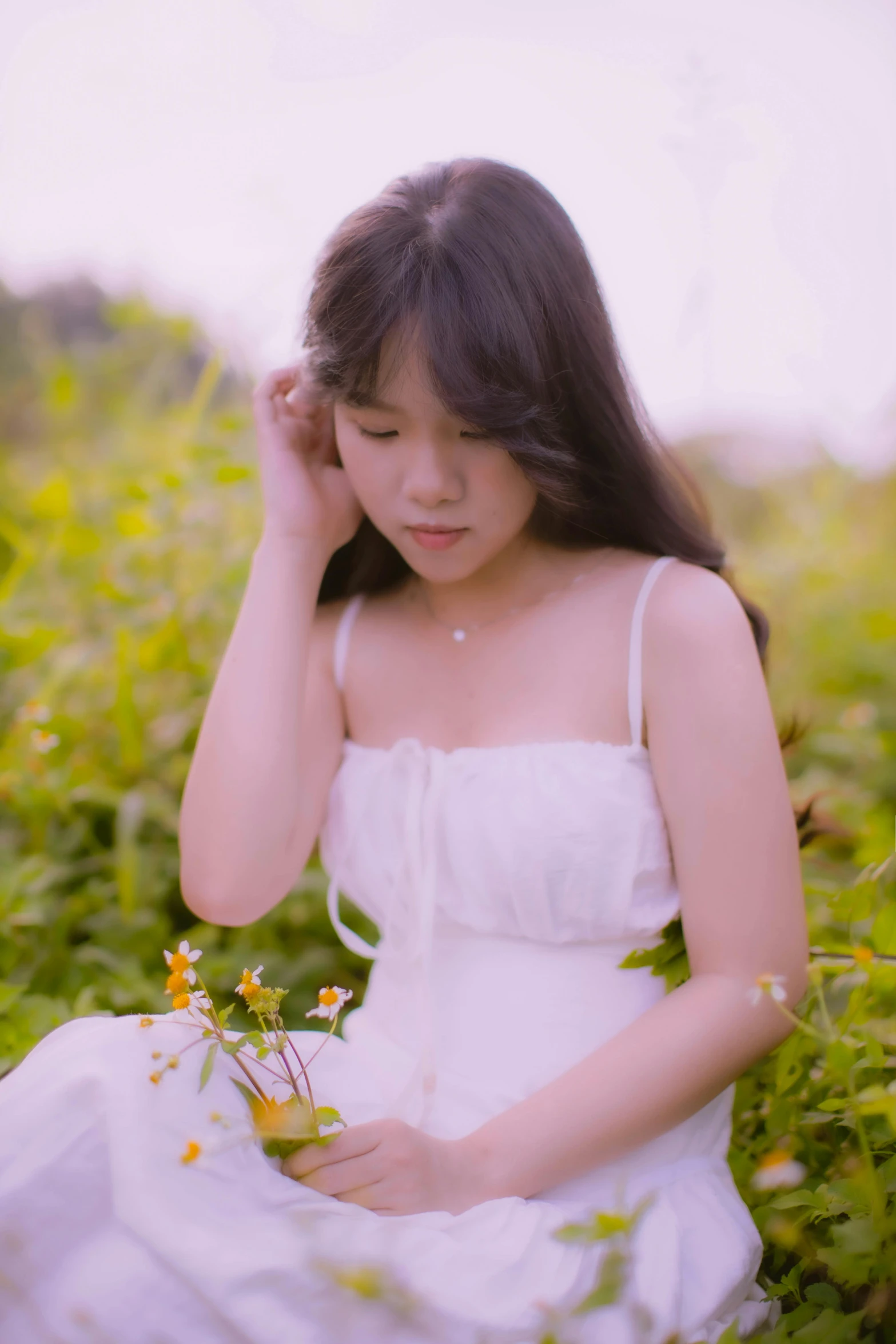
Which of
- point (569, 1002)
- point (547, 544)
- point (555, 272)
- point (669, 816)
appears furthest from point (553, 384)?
point (569, 1002)

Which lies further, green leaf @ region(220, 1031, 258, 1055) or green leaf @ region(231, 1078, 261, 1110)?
green leaf @ region(231, 1078, 261, 1110)

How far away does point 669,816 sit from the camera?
1290 mm

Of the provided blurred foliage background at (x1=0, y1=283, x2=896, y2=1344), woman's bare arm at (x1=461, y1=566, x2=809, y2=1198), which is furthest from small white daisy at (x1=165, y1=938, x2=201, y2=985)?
blurred foliage background at (x1=0, y1=283, x2=896, y2=1344)

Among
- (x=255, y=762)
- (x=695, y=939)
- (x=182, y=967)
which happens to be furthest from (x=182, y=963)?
(x=695, y=939)

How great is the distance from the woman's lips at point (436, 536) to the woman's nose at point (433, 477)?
0.15ft

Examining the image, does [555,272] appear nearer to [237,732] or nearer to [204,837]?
Answer: [237,732]

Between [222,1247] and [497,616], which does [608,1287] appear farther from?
[497,616]

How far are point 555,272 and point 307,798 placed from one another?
860mm

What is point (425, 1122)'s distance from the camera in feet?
4.29

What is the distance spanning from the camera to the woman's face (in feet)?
4.11

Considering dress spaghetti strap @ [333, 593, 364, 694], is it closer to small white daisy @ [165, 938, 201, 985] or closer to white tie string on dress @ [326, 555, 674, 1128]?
white tie string on dress @ [326, 555, 674, 1128]

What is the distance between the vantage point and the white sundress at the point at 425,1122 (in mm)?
940

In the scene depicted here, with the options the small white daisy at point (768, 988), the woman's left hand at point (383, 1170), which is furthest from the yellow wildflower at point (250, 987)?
the small white daisy at point (768, 988)

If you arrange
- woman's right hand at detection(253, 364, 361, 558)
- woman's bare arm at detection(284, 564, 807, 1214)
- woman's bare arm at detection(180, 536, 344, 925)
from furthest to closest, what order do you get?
woman's right hand at detection(253, 364, 361, 558) → woman's bare arm at detection(180, 536, 344, 925) → woman's bare arm at detection(284, 564, 807, 1214)
